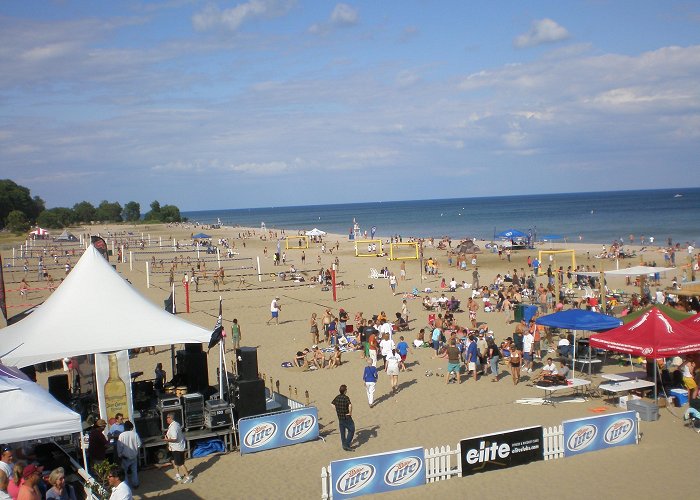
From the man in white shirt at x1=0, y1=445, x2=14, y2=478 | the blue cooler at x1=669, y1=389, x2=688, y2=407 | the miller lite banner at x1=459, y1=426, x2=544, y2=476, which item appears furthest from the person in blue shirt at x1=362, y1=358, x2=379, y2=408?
the man in white shirt at x1=0, y1=445, x2=14, y2=478

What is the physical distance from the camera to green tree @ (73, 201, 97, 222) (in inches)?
5694

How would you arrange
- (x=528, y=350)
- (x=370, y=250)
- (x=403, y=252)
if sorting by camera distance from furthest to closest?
(x=403, y=252), (x=370, y=250), (x=528, y=350)

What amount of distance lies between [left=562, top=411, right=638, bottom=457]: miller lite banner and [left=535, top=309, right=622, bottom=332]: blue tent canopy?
14.4ft

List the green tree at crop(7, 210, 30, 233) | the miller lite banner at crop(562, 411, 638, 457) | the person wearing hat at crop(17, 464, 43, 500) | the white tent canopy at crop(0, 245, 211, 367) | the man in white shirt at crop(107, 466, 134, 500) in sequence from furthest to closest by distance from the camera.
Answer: the green tree at crop(7, 210, 30, 233), the white tent canopy at crop(0, 245, 211, 367), the miller lite banner at crop(562, 411, 638, 457), the man in white shirt at crop(107, 466, 134, 500), the person wearing hat at crop(17, 464, 43, 500)

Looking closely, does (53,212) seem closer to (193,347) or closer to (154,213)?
(154,213)

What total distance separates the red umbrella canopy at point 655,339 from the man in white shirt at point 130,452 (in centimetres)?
917

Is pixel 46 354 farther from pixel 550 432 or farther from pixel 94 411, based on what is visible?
pixel 550 432

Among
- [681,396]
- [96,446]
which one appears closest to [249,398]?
[96,446]

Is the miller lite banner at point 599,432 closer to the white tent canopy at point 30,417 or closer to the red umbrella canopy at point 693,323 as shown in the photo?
the red umbrella canopy at point 693,323

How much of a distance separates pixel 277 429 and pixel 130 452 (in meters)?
2.62

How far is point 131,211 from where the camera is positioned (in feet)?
556

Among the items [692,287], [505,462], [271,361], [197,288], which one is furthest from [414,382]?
[197,288]

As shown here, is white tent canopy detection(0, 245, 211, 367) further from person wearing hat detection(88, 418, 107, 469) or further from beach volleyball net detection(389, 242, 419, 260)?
beach volleyball net detection(389, 242, 419, 260)

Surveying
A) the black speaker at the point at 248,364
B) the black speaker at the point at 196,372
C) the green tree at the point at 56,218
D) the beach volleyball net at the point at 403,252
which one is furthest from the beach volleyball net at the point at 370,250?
the green tree at the point at 56,218
